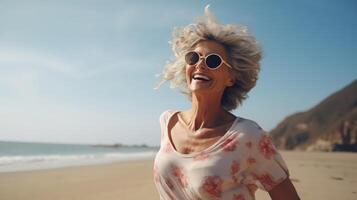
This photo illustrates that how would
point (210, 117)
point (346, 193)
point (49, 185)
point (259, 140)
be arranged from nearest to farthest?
point (259, 140), point (210, 117), point (346, 193), point (49, 185)

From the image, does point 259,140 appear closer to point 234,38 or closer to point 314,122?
point 234,38

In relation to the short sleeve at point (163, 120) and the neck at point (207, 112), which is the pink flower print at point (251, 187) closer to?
the neck at point (207, 112)

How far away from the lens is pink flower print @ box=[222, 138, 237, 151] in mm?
2212

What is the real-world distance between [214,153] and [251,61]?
76cm

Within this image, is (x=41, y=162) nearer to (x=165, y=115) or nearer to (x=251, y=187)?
(x=165, y=115)

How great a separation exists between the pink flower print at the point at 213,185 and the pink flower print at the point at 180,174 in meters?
0.20

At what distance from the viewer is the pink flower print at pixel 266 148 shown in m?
2.15

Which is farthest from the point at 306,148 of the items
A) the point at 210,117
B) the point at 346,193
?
the point at 210,117

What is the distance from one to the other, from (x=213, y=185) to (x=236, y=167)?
0.18m

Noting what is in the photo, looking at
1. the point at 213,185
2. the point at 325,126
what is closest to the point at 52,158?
the point at 213,185

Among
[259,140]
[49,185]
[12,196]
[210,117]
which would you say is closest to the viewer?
[259,140]

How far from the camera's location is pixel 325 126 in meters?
47.2

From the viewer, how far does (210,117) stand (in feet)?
8.62

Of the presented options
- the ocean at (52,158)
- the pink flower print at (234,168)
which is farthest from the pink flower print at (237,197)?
the ocean at (52,158)
